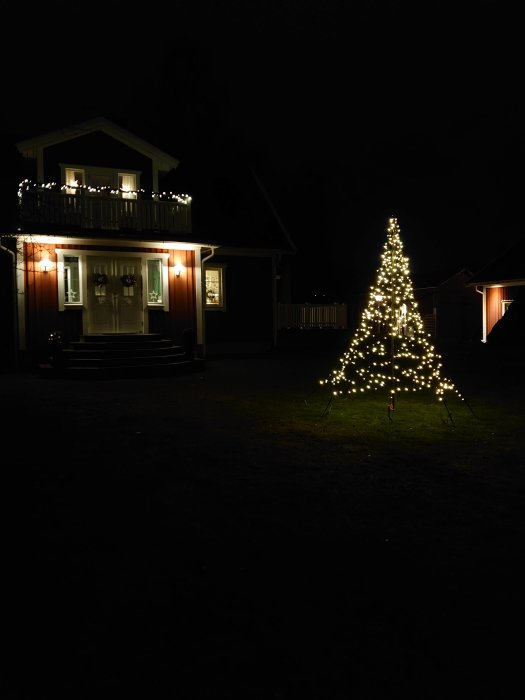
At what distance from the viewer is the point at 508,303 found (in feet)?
91.7

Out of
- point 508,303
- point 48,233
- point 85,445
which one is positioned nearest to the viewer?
point 85,445

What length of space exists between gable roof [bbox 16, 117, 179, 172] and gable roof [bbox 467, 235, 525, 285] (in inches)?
606

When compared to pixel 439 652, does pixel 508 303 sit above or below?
above

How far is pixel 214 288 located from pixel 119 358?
6.43 m

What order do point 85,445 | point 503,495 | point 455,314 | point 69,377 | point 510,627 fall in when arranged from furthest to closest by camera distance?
1. point 455,314
2. point 69,377
3. point 85,445
4. point 503,495
5. point 510,627

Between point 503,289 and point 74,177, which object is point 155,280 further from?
point 503,289

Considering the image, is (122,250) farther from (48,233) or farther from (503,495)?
(503,495)

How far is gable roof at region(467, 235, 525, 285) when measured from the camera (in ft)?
88.4

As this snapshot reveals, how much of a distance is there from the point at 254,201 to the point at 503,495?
61.1 feet

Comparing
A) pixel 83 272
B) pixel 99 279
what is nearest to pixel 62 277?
pixel 83 272

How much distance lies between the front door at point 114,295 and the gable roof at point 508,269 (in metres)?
16.3

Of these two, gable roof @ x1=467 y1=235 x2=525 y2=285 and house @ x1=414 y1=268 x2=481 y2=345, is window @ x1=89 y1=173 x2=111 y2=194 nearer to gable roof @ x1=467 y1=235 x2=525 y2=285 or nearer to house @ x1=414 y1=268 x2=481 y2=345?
gable roof @ x1=467 y1=235 x2=525 y2=285

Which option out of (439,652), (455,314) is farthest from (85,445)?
(455,314)

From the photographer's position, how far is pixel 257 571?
3.99m
